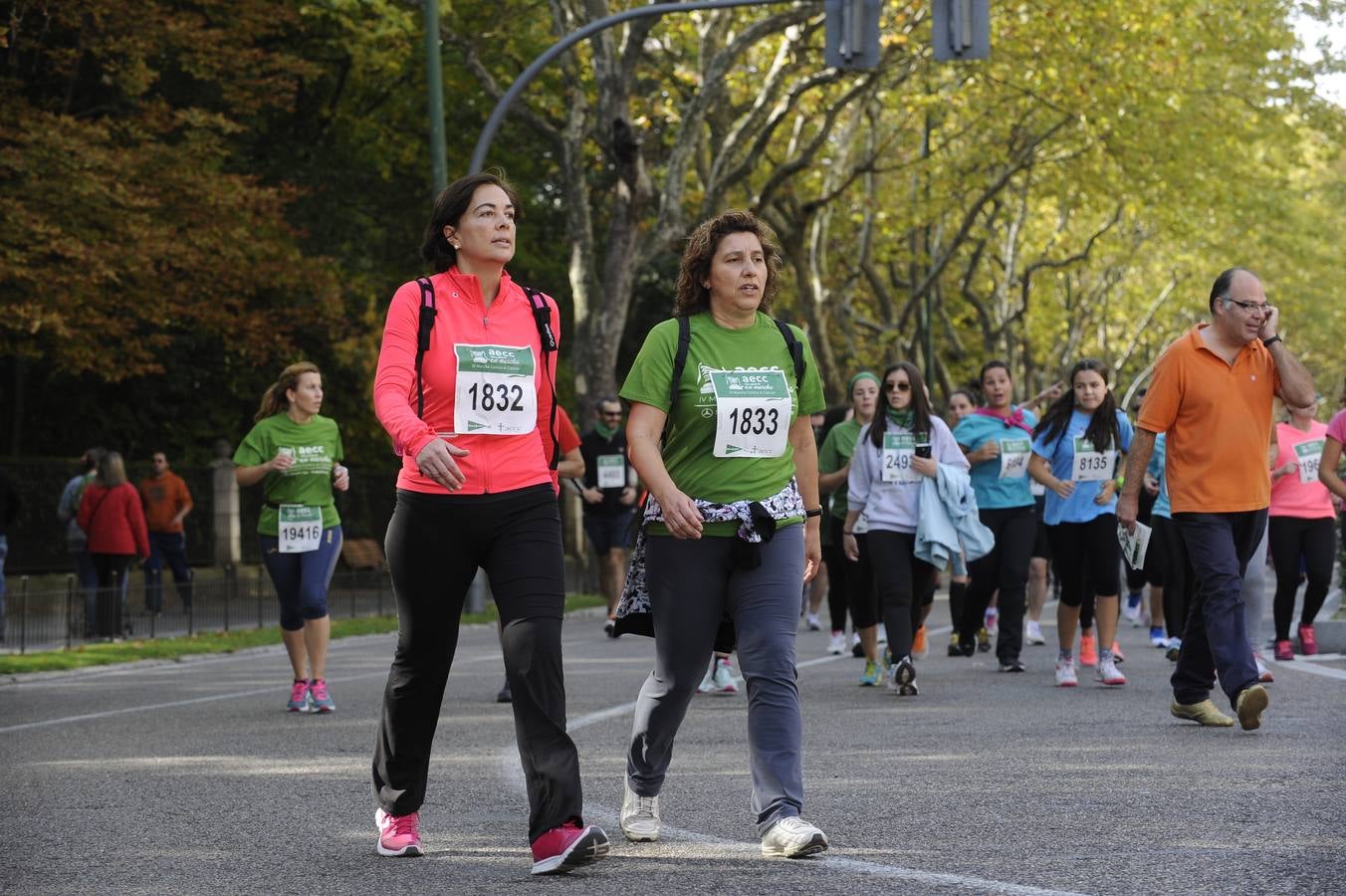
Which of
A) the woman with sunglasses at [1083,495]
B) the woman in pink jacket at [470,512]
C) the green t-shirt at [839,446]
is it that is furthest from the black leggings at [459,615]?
the green t-shirt at [839,446]

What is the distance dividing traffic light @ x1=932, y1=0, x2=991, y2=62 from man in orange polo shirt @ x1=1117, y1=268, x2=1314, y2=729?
10157 millimetres

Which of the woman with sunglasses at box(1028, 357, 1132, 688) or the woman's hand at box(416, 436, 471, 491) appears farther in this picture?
the woman with sunglasses at box(1028, 357, 1132, 688)

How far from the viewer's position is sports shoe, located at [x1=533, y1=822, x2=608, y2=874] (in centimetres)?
580

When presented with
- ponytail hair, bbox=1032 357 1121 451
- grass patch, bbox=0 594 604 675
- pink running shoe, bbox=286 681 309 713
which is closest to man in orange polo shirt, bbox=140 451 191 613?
grass patch, bbox=0 594 604 675

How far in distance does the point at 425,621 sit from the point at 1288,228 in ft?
135

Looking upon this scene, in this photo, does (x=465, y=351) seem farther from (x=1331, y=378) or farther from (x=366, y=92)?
(x=1331, y=378)

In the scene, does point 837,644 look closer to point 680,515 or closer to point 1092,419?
point 1092,419

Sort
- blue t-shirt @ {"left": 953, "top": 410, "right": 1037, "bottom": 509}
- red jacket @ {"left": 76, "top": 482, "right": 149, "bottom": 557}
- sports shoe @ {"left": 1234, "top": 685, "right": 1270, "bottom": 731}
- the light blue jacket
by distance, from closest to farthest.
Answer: sports shoe @ {"left": 1234, "top": 685, "right": 1270, "bottom": 731}
the light blue jacket
blue t-shirt @ {"left": 953, "top": 410, "right": 1037, "bottom": 509}
red jacket @ {"left": 76, "top": 482, "right": 149, "bottom": 557}

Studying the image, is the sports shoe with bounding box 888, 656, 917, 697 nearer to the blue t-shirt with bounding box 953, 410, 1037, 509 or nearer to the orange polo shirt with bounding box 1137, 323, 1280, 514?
the blue t-shirt with bounding box 953, 410, 1037, 509

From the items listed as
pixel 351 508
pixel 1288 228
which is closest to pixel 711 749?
pixel 351 508

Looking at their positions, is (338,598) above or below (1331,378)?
below

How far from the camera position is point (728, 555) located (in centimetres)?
632

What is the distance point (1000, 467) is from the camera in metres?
13.3

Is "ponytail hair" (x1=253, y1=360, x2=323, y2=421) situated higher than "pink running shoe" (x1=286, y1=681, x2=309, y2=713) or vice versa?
"ponytail hair" (x1=253, y1=360, x2=323, y2=421)
